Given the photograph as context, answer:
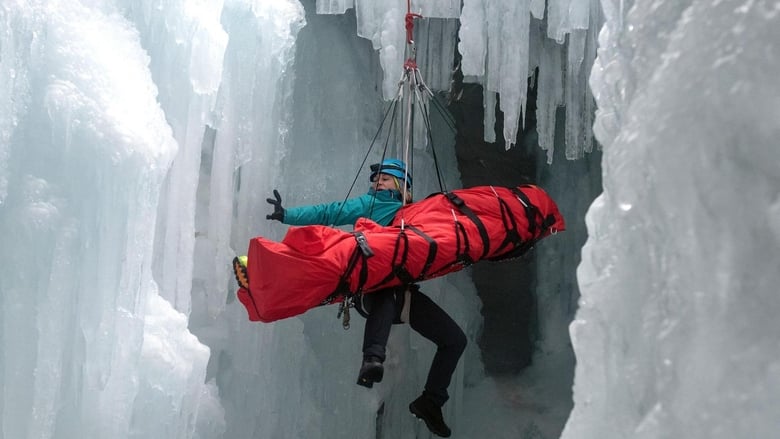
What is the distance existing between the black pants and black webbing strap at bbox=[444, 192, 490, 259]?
1.36 feet

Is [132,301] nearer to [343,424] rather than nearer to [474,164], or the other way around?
[343,424]

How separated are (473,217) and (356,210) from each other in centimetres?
73

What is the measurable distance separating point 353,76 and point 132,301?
3007mm

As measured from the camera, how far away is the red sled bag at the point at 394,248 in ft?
11.4

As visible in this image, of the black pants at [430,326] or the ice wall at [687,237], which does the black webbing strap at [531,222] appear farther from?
the ice wall at [687,237]

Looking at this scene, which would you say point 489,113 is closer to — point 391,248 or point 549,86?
point 549,86

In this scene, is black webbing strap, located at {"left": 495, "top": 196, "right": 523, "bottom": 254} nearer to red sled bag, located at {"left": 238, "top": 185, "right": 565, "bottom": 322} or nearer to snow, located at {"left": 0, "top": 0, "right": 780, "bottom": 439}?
red sled bag, located at {"left": 238, "top": 185, "right": 565, "bottom": 322}

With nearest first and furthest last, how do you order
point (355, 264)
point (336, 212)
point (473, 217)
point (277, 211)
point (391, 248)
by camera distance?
point (355, 264), point (391, 248), point (473, 217), point (277, 211), point (336, 212)

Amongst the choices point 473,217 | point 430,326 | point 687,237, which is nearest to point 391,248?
point 473,217

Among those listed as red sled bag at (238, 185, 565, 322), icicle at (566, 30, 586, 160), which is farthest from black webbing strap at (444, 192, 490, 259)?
icicle at (566, 30, 586, 160)

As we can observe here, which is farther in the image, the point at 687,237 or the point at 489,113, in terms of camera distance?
the point at 489,113

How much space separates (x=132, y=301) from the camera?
118 inches

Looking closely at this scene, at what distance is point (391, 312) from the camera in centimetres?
380

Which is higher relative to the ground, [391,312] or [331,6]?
[331,6]
